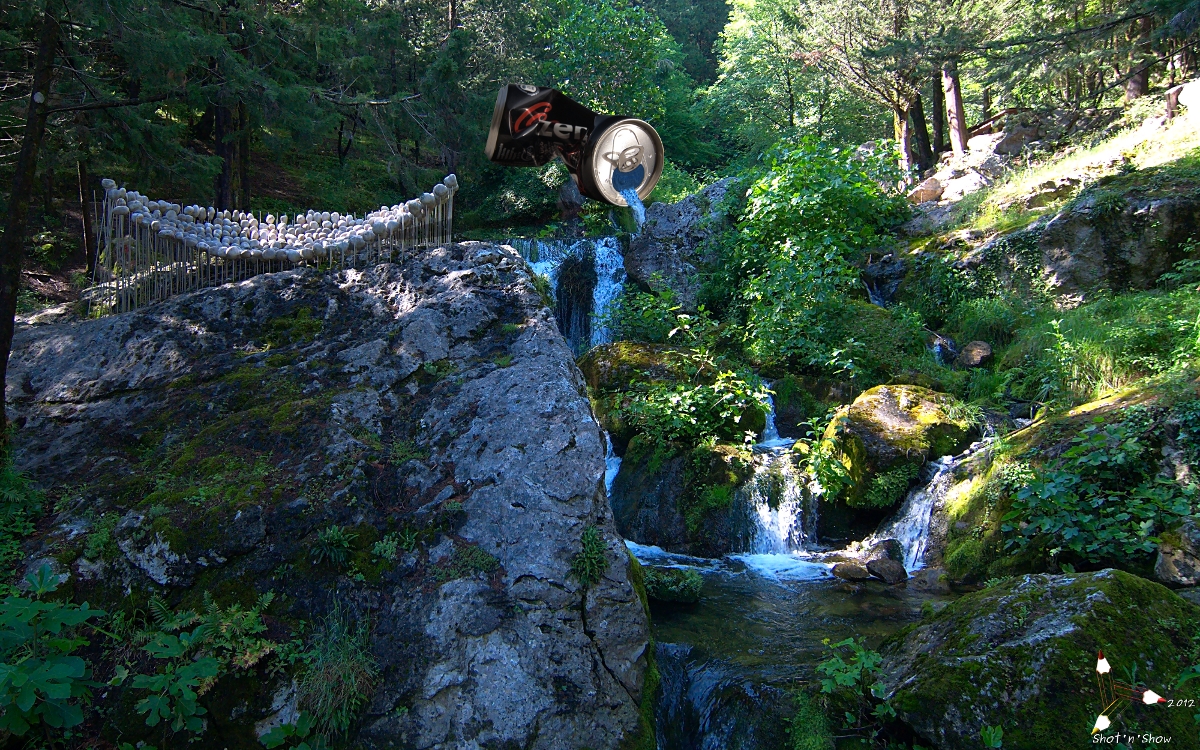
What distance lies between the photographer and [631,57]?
67.7ft

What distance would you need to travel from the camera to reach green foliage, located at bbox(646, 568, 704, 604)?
6.57 m

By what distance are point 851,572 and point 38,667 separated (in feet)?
22.2

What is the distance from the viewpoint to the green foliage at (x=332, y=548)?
4305 mm

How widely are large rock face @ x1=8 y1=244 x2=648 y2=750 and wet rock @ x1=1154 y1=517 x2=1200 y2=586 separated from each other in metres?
4.50

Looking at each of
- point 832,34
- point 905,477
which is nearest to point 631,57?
point 832,34

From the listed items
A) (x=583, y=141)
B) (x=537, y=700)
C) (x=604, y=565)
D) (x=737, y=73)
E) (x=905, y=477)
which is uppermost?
(x=737, y=73)

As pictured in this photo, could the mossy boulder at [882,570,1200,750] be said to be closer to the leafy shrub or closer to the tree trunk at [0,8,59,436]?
the leafy shrub

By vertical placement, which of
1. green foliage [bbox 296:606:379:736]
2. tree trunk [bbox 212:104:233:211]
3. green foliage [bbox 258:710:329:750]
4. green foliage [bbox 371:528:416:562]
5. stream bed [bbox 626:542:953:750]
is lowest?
stream bed [bbox 626:542:953:750]

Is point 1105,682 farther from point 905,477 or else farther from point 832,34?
point 832,34

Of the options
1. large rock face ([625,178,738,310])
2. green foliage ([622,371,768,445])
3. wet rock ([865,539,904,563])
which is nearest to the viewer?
wet rock ([865,539,904,563])

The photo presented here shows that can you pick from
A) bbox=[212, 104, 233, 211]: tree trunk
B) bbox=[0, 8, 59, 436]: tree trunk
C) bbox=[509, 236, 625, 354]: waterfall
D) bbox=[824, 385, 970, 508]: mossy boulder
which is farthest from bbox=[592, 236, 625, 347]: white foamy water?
bbox=[0, 8, 59, 436]: tree trunk

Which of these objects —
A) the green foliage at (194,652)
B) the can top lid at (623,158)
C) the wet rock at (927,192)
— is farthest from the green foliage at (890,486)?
the wet rock at (927,192)

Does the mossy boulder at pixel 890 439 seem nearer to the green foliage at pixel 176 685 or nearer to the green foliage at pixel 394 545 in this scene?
the green foliage at pixel 394 545

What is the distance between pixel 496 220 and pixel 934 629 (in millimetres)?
18692
